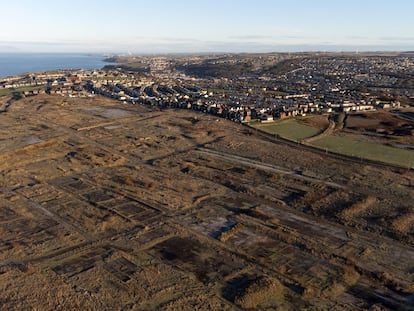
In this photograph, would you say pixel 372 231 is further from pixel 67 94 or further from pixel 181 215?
pixel 67 94

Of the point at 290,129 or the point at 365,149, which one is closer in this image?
the point at 365,149

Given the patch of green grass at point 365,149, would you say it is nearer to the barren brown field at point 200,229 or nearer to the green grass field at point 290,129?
the green grass field at point 290,129

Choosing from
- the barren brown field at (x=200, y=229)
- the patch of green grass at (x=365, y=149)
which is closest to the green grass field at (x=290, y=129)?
the patch of green grass at (x=365, y=149)

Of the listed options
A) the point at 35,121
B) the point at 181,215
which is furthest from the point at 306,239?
the point at 35,121

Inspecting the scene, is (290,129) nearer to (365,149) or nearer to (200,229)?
(365,149)

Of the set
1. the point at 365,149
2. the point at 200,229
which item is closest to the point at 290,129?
the point at 365,149

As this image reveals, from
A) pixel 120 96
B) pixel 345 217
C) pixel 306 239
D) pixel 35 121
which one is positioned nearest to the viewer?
pixel 306 239
